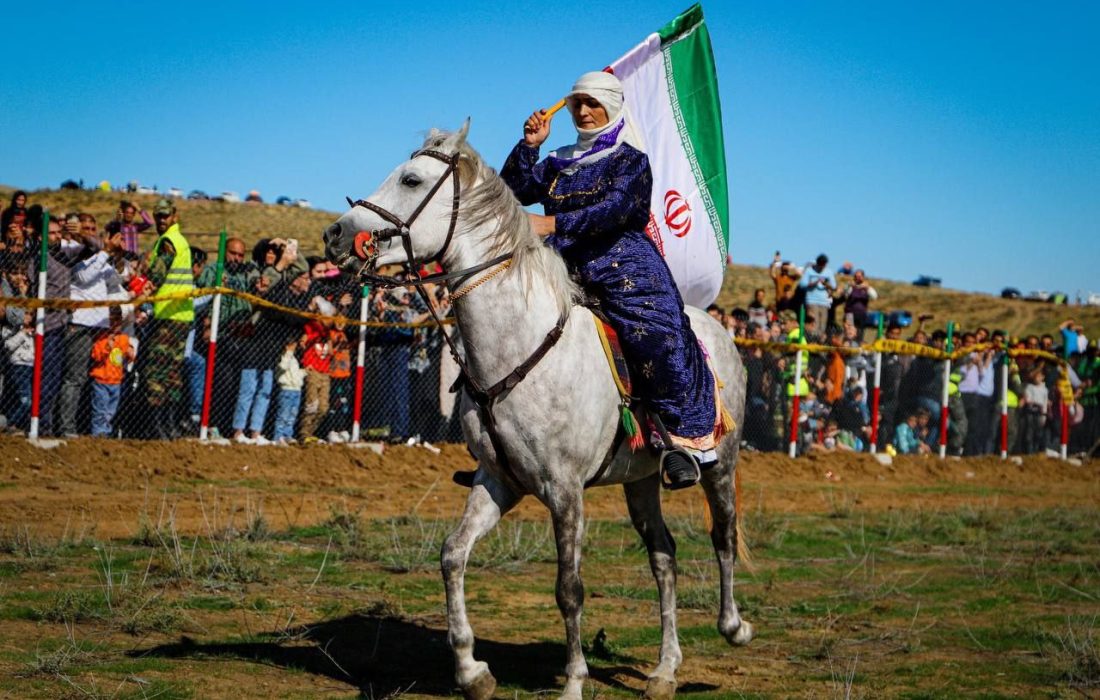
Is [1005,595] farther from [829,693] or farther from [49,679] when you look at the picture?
[49,679]

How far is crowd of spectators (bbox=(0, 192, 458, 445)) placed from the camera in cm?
1366

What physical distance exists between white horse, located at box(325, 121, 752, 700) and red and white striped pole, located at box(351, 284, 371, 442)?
9576 mm

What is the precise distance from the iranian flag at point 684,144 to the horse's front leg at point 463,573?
302 cm

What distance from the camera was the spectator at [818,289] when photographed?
22.0 metres

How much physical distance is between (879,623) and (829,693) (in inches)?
95.4

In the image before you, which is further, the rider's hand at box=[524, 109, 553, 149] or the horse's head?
the rider's hand at box=[524, 109, 553, 149]

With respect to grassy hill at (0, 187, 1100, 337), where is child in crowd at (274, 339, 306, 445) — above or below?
below

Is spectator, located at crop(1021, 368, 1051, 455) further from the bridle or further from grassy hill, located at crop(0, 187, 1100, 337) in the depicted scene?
grassy hill, located at crop(0, 187, 1100, 337)

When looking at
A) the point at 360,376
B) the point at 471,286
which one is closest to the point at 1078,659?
the point at 471,286

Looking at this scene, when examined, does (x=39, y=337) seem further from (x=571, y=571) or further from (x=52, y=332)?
(x=571, y=571)

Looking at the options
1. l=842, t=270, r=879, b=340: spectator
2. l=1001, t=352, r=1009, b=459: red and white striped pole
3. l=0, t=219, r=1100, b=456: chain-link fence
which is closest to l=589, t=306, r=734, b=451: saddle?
l=0, t=219, r=1100, b=456: chain-link fence

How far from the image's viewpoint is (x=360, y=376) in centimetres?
1605

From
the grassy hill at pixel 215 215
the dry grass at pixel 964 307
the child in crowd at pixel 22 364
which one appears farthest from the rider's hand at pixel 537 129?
the dry grass at pixel 964 307

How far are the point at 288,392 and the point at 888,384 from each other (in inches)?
423
